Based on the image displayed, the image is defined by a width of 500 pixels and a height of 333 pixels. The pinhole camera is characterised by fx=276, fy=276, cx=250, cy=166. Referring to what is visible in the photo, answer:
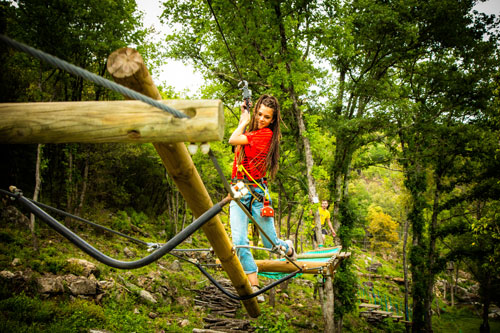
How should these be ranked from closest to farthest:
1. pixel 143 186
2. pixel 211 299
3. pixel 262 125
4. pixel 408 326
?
pixel 262 125, pixel 211 299, pixel 408 326, pixel 143 186

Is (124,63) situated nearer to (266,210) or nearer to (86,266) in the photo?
(266,210)

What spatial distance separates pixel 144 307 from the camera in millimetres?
8953

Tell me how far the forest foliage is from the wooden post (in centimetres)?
638

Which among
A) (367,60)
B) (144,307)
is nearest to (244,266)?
(144,307)

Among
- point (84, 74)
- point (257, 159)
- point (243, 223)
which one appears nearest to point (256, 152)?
point (257, 159)

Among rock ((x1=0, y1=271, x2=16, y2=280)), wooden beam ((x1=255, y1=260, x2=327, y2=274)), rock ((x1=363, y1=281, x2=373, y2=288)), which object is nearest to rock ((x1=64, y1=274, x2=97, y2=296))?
rock ((x1=0, y1=271, x2=16, y2=280))

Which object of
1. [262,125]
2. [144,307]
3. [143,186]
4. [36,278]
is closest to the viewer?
[262,125]

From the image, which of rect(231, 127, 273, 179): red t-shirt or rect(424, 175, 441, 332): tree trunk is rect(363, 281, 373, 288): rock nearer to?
rect(424, 175, 441, 332): tree trunk

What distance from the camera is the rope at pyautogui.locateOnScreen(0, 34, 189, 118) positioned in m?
0.98

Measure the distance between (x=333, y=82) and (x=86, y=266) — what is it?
37.2 ft

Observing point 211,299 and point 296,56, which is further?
point 211,299

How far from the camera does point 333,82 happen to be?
11828mm

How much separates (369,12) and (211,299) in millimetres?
12534

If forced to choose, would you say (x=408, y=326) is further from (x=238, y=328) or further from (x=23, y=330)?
(x=23, y=330)
